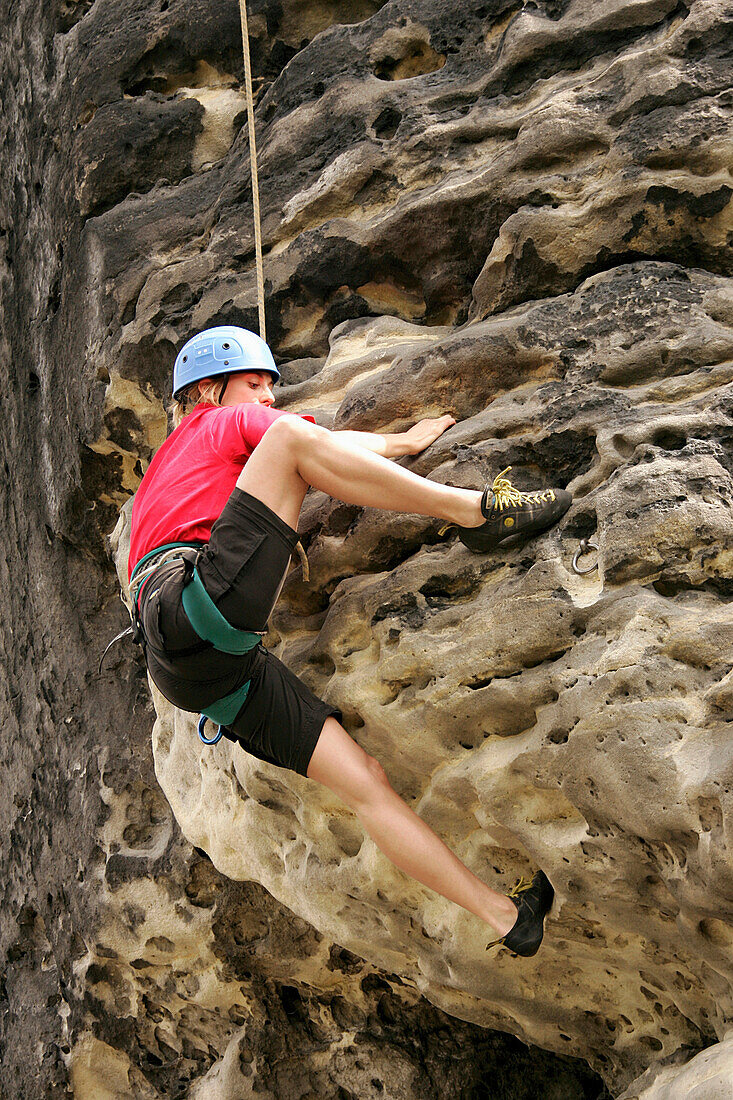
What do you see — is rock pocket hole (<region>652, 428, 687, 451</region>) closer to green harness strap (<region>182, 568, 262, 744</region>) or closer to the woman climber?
the woman climber

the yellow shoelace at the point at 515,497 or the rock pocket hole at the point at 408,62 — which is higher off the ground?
the rock pocket hole at the point at 408,62

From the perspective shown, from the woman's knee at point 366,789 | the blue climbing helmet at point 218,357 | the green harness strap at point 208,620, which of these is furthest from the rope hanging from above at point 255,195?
the woman's knee at point 366,789

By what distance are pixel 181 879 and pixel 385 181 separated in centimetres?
284

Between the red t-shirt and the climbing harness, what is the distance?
86 cm

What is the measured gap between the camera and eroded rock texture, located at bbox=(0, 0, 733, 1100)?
9.16 ft

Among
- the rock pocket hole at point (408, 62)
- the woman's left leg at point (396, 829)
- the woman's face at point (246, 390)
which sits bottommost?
the woman's left leg at point (396, 829)

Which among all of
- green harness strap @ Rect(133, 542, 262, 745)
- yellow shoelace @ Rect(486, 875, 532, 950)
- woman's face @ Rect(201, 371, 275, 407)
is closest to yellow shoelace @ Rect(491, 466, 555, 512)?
green harness strap @ Rect(133, 542, 262, 745)

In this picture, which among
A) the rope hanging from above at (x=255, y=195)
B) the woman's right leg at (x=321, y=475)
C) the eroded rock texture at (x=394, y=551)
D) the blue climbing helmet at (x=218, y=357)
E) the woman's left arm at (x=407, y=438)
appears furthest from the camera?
the rope hanging from above at (x=255, y=195)

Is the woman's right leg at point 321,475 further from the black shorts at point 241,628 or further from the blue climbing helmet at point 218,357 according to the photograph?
the blue climbing helmet at point 218,357

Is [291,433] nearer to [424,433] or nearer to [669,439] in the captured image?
[424,433]

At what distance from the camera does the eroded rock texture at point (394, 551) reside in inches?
110

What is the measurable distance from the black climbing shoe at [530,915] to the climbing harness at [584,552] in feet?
2.82

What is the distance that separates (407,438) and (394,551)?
36 centimetres

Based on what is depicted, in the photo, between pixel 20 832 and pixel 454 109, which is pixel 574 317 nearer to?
pixel 454 109
